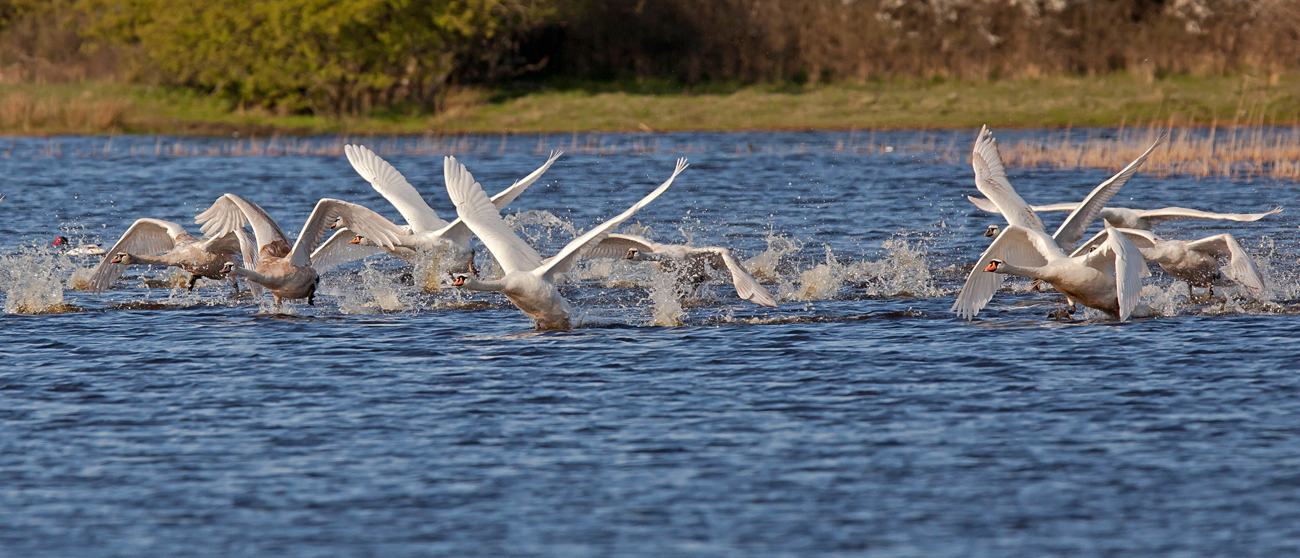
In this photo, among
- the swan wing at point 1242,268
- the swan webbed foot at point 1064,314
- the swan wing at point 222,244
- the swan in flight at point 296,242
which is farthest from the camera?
the swan wing at point 222,244

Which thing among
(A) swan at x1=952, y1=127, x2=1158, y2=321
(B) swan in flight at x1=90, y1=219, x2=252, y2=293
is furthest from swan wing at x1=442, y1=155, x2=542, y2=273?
(A) swan at x1=952, y1=127, x2=1158, y2=321

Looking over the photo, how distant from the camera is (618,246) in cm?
1505

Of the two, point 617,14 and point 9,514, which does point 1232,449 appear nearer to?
point 9,514

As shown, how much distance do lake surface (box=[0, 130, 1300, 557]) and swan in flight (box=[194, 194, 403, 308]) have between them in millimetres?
344

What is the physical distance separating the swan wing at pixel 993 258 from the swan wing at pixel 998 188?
209 millimetres

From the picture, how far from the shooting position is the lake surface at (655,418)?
7785 mm

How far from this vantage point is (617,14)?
165 ft

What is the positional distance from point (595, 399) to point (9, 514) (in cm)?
403

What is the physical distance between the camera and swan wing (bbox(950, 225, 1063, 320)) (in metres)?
13.4

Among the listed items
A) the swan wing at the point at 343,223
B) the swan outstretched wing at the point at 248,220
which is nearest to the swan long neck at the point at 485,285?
the swan wing at the point at 343,223

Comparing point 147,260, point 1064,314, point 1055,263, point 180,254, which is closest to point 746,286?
point 1055,263

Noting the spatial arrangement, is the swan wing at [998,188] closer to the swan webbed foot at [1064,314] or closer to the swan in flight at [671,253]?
the swan webbed foot at [1064,314]

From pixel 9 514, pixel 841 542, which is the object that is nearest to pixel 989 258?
pixel 841 542

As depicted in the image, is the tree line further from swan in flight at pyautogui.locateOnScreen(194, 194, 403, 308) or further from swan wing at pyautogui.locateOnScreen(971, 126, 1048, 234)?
swan wing at pyautogui.locateOnScreen(971, 126, 1048, 234)
